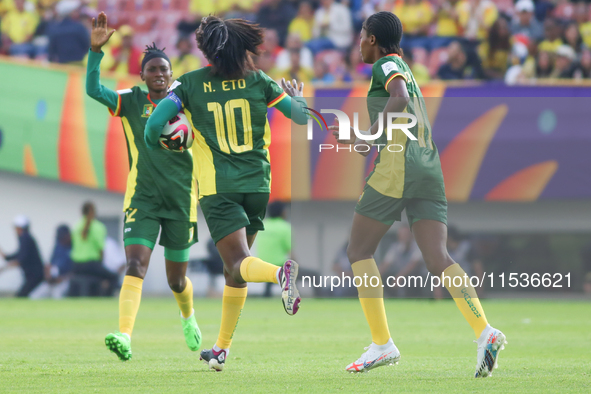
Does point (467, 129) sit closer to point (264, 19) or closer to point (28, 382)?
point (264, 19)

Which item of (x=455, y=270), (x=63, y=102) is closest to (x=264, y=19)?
(x=63, y=102)

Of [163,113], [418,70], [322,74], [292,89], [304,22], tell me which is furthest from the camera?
[304,22]

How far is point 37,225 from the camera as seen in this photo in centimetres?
1733

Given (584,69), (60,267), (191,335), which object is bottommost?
(60,267)

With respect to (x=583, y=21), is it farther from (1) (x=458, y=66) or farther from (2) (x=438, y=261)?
(2) (x=438, y=261)

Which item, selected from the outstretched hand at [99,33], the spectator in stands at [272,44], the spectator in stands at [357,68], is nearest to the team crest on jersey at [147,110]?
the outstretched hand at [99,33]

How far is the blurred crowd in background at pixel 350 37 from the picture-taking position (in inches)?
610

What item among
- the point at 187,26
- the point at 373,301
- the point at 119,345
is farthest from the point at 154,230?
the point at 187,26

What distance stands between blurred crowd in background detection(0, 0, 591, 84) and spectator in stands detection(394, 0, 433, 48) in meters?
0.02

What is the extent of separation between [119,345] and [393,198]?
215 cm

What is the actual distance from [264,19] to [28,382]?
14454mm

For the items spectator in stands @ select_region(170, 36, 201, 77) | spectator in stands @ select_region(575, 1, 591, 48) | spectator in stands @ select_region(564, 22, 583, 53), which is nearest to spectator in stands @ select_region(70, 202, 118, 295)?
spectator in stands @ select_region(170, 36, 201, 77)

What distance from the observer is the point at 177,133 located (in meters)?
5.33

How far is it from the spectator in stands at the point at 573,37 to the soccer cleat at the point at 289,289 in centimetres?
1212
